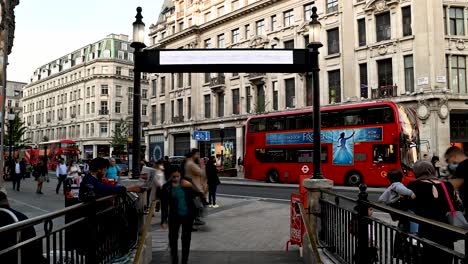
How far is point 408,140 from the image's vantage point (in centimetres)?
2058

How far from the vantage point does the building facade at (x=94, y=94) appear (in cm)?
7850

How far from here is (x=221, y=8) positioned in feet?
157

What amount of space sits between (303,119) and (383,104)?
200 inches

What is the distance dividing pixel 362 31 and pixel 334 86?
5.20 meters

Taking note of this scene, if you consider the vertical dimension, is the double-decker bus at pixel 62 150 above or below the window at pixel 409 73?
below

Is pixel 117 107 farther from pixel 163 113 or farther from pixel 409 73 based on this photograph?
pixel 409 73

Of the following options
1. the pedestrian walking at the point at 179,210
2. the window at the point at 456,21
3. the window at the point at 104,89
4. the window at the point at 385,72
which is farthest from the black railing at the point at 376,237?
the window at the point at 104,89

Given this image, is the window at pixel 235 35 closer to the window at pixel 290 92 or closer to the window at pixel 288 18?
the window at pixel 288 18

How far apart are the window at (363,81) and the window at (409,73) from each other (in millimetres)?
3216

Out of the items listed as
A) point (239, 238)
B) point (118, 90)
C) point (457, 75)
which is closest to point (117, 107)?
point (118, 90)

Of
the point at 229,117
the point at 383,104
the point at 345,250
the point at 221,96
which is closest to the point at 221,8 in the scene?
the point at 221,96

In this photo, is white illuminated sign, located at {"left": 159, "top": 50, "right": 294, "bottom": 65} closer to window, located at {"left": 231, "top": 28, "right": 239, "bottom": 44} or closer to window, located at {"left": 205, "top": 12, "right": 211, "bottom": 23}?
window, located at {"left": 231, "top": 28, "right": 239, "bottom": 44}

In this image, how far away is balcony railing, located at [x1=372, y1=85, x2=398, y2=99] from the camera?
3084 centimetres

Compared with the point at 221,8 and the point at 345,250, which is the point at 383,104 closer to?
the point at 345,250
